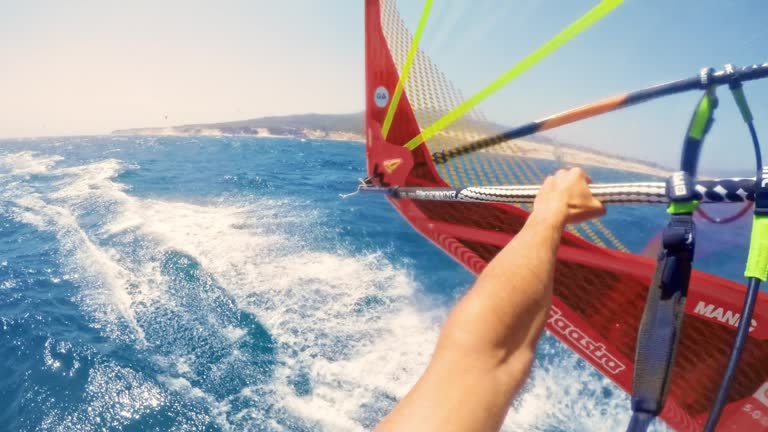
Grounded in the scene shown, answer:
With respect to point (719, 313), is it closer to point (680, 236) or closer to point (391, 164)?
point (680, 236)

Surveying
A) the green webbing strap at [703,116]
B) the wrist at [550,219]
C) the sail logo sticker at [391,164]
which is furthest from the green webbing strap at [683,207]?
the sail logo sticker at [391,164]

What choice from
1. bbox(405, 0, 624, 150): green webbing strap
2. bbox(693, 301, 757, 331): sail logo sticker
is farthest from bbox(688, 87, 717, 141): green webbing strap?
bbox(693, 301, 757, 331): sail logo sticker

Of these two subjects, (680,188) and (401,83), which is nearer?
(680,188)

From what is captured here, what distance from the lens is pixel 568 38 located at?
2.55 m

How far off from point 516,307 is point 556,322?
328 centimetres

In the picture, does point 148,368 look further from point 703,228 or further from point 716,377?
point 703,228

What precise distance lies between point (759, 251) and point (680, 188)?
1.11 feet

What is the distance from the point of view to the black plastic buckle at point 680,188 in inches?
61.1

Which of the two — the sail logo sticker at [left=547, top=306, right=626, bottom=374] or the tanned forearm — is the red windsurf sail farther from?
the tanned forearm

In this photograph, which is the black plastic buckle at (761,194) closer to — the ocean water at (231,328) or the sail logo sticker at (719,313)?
the sail logo sticker at (719,313)

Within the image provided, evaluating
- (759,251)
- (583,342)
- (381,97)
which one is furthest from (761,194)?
(381,97)

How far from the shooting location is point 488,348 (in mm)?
1101

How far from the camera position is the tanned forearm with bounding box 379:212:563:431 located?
37.7 inches

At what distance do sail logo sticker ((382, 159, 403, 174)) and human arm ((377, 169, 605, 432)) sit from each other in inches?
118
